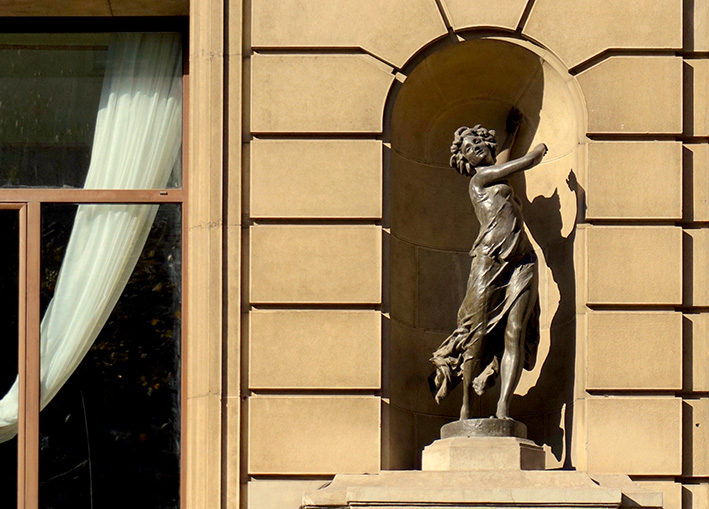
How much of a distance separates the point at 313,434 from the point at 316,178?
80.5 inches

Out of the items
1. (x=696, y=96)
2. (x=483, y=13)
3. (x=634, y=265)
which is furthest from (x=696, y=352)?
(x=483, y=13)

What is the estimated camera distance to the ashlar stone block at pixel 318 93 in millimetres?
15180

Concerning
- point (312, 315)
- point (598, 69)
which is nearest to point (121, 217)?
point (312, 315)

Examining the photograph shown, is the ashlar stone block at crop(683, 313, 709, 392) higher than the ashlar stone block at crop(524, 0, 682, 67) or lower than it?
Answer: lower

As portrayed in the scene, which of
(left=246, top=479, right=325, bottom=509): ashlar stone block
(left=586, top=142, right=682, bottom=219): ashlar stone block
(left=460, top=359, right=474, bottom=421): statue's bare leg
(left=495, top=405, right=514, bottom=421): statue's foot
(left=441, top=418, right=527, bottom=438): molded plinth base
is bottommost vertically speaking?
(left=246, top=479, right=325, bottom=509): ashlar stone block

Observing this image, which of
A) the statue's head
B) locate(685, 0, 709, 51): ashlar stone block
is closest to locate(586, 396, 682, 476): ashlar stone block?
the statue's head

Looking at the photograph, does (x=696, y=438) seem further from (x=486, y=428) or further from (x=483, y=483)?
(x=483, y=483)

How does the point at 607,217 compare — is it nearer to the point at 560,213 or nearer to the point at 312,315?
the point at 560,213

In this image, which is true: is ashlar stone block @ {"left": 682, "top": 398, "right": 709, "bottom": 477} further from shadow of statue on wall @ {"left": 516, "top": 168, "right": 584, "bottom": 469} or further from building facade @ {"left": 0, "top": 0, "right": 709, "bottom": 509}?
shadow of statue on wall @ {"left": 516, "top": 168, "right": 584, "bottom": 469}

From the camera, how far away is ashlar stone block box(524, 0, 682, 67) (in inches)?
602

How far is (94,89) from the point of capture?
16094mm

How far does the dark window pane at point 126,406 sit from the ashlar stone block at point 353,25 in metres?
1.90

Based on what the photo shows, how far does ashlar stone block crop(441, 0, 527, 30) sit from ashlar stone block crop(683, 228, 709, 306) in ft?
7.36

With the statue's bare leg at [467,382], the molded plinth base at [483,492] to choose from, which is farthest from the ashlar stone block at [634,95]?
the molded plinth base at [483,492]
